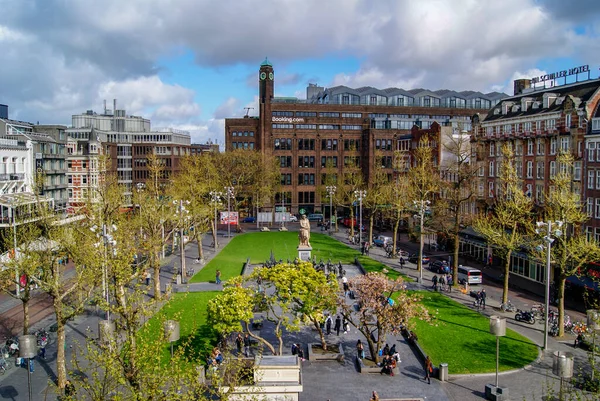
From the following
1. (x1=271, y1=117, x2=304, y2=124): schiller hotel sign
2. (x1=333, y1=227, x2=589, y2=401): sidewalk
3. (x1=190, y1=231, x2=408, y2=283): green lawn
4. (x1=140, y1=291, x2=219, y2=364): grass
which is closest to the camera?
(x1=333, y1=227, x2=589, y2=401): sidewalk

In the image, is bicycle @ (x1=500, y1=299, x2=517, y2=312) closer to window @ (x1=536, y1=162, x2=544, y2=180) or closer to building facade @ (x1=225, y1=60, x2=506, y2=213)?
window @ (x1=536, y1=162, x2=544, y2=180)

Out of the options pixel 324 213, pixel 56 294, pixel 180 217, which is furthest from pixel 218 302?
pixel 324 213

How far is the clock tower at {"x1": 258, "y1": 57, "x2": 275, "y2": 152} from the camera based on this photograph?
11400cm

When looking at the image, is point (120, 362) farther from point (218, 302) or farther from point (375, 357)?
point (375, 357)

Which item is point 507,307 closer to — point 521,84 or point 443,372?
point 443,372

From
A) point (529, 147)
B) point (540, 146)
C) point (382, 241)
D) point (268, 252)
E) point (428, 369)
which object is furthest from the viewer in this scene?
point (382, 241)

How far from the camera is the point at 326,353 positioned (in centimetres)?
3419

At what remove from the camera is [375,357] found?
32.8 meters

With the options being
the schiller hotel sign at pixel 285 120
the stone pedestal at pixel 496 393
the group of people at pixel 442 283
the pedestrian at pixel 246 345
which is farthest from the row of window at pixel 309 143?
the stone pedestal at pixel 496 393

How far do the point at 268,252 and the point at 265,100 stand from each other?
56.0 m

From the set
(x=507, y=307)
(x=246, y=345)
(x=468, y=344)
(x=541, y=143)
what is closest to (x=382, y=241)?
(x=541, y=143)

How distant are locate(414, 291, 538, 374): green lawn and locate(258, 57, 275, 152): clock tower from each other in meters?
75.9

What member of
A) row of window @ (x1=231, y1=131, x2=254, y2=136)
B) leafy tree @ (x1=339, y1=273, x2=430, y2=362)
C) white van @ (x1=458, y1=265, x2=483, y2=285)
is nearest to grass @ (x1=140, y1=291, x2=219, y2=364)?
leafy tree @ (x1=339, y1=273, x2=430, y2=362)

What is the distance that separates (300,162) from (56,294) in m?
88.1
